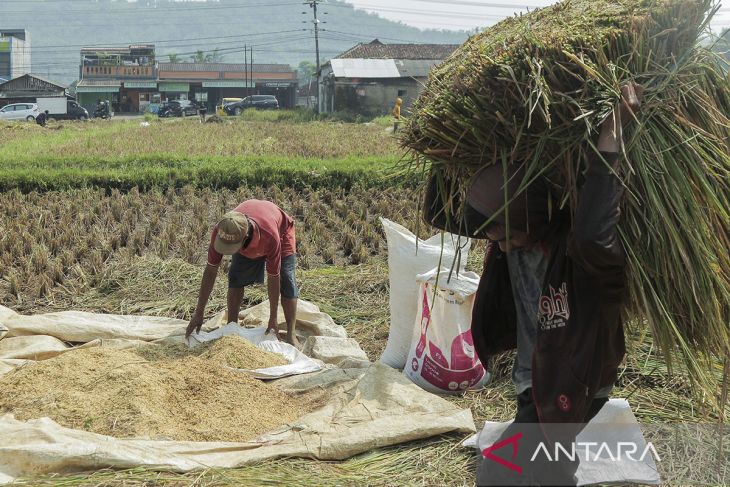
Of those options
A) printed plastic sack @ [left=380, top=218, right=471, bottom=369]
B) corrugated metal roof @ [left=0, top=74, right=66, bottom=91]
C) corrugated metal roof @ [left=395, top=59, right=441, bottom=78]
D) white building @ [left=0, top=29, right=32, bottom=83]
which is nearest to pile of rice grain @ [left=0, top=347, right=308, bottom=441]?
printed plastic sack @ [left=380, top=218, right=471, bottom=369]

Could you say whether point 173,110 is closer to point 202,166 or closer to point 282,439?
point 202,166

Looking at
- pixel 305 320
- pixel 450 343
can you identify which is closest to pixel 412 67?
pixel 305 320

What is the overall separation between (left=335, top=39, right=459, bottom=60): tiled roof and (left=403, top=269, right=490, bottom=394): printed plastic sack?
3760cm

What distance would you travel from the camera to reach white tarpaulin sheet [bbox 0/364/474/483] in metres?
3.00

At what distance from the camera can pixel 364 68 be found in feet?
123

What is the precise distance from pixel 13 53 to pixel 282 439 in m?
74.8

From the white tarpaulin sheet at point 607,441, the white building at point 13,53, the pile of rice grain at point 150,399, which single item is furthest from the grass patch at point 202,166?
the white building at point 13,53

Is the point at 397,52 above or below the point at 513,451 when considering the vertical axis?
above

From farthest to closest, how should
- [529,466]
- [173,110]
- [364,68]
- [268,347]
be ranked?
[173,110] < [364,68] < [268,347] < [529,466]

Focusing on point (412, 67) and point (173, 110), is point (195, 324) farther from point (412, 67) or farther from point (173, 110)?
point (173, 110)

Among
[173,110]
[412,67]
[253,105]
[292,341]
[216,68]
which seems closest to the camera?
[292,341]

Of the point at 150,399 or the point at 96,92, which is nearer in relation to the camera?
the point at 150,399

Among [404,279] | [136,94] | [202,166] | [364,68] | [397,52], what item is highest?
[397,52]

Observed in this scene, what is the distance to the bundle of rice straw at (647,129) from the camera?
2.08 meters
